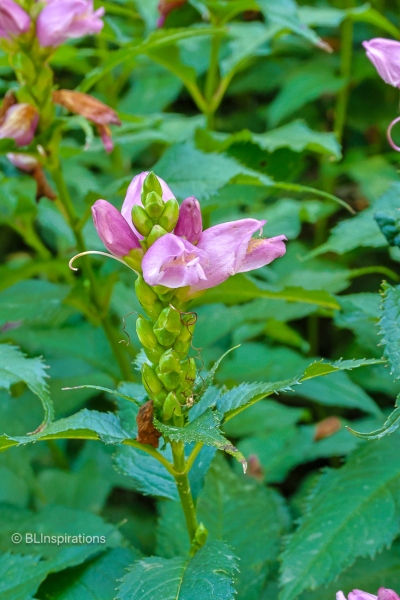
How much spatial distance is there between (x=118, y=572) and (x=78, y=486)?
0.45m

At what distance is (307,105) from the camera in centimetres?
198

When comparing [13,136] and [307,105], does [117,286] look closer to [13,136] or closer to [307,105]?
[13,136]

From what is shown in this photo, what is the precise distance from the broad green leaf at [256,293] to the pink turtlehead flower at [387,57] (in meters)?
0.28

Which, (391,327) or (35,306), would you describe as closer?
(391,327)

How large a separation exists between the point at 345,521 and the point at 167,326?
1.08 ft

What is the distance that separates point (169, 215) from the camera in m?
0.53

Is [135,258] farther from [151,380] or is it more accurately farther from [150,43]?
[150,43]

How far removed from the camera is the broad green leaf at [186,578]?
0.52 m

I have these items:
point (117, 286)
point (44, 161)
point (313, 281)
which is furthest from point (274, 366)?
point (44, 161)

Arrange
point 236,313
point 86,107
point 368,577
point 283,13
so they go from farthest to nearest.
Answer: point 236,313 < point 283,13 < point 86,107 < point 368,577

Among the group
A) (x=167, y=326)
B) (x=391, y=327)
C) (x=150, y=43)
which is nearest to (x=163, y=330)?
(x=167, y=326)

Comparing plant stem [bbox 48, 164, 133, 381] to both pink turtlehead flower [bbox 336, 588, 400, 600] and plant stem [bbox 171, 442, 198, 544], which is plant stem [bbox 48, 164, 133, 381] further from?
pink turtlehead flower [bbox 336, 588, 400, 600]

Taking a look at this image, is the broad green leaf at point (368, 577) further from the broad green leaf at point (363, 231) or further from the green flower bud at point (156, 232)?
the green flower bud at point (156, 232)

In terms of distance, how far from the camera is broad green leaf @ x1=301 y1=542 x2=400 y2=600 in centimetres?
78
